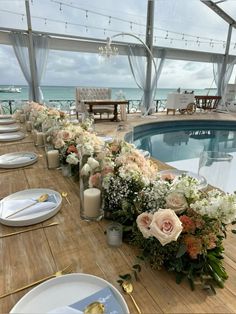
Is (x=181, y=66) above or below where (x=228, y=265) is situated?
above

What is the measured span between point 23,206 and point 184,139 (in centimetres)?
549

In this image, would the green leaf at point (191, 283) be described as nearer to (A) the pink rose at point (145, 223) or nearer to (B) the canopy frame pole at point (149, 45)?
(A) the pink rose at point (145, 223)

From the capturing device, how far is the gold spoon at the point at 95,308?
0.57 metres

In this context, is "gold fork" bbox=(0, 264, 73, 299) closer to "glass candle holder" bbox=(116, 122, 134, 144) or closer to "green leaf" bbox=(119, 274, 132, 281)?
"green leaf" bbox=(119, 274, 132, 281)

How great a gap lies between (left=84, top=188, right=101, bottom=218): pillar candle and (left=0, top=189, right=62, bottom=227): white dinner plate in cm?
16

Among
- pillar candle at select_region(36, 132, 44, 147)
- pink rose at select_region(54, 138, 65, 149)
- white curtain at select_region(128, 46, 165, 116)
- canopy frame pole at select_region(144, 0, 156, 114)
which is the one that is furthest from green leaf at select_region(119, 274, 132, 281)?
canopy frame pole at select_region(144, 0, 156, 114)

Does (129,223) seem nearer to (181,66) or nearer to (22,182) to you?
(22,182)

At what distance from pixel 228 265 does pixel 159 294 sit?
308 millimetres

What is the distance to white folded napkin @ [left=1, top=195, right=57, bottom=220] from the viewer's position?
1.01m

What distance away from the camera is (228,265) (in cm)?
81

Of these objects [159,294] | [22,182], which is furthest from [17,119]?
[159,294]

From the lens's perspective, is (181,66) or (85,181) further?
(181,66)

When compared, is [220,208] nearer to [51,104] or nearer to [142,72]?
[51,104]

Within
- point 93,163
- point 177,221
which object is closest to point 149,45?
point 93,163
